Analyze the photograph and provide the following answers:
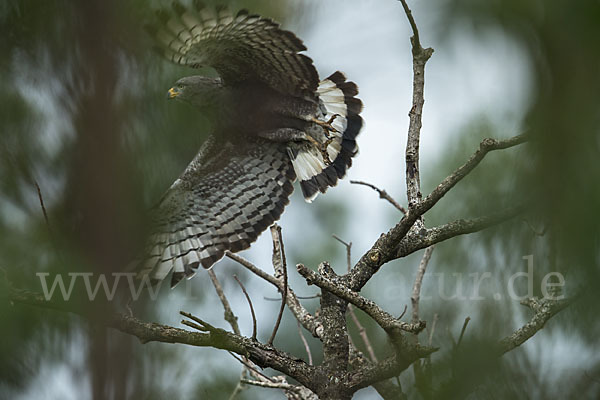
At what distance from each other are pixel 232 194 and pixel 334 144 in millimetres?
853

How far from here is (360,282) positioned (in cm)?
323

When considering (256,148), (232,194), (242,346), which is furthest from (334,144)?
(242,346)

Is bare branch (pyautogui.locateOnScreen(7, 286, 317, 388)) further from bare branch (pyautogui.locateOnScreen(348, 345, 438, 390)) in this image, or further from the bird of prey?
the bird of prey

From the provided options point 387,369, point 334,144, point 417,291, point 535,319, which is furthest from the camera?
point 334,144

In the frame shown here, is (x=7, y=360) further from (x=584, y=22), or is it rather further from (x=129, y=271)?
(x=584, y=22)

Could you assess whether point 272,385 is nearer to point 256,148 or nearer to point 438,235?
point 438,235

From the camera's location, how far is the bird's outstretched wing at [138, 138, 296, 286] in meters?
4.86

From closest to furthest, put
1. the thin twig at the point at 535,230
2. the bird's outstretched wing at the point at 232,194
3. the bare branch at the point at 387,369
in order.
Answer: the thin twig at the point at 535,230 < the bare branch at the point at 387,369 < the bird's outstretched wing at the point at 232,194

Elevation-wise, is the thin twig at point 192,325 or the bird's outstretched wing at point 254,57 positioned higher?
the bird's outstretched wing at point 254,57

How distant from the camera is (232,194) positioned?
517 cm

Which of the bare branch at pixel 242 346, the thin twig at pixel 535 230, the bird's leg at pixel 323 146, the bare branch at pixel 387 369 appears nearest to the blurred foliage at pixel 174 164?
the thin twig at pixel 535 230

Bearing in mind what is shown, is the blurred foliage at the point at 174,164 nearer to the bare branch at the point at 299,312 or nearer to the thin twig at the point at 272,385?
the thin twig at the point at 272,385

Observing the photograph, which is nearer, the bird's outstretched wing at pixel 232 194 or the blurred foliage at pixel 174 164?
the blurred foliage at pixel 174 164

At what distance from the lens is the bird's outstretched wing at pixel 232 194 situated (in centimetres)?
486
